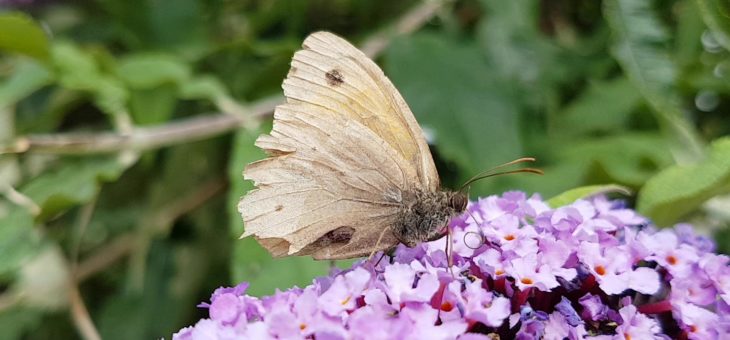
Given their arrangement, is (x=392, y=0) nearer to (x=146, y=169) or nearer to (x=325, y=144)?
(x=146, y=169)

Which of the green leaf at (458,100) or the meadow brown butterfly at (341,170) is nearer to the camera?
the meadow brown butterfly at (341,170)

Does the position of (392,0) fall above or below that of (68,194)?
above

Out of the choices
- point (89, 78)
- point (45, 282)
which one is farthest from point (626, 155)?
point (45, 282)

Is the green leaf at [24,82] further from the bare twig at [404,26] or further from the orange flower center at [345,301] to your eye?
the orange flower center at [345,301]

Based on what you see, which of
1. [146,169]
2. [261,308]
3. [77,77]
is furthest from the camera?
[146,169]

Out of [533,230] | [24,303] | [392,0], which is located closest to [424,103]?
[392,0]

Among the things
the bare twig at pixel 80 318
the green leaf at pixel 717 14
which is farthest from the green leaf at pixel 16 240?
the green leaf at pixel 717 14

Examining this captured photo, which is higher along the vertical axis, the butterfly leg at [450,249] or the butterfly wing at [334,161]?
the butterfly wing at [334,161]
